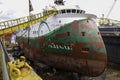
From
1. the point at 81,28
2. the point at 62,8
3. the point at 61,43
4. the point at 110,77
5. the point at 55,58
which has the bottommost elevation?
the point at 110,77

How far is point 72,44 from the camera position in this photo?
17.2m

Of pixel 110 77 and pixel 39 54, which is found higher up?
pixel 39 54

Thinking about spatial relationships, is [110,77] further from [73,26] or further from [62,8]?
[62,8]

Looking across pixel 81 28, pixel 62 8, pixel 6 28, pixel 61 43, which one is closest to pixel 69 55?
pixel 61 43

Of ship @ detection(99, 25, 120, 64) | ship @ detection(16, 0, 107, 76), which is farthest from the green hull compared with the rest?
ship @ detection(99, 25, 120, 64)

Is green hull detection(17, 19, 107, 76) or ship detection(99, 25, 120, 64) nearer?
green hull detection(17, 19, 107, 76)

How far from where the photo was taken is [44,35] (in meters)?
20.7

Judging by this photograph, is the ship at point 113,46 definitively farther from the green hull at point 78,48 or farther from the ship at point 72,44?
the green hull at point 78,48

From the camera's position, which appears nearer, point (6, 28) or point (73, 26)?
point (73, 26)

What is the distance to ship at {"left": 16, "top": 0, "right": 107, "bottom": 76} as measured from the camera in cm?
1639

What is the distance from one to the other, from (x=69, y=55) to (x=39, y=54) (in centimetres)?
504

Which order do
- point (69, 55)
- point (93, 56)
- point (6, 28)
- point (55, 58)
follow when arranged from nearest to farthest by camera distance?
point (93, 56), point (69, 55), point (55, 58), point (6, 28)

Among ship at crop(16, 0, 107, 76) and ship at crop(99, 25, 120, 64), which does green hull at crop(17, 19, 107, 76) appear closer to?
ship at crop(16, 0, 107, 76)

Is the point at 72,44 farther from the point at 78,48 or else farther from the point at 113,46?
the point at 113,46
